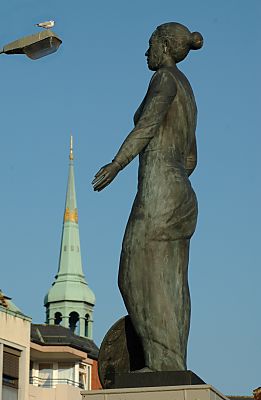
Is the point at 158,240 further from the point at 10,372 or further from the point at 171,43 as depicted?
the point at 10,372

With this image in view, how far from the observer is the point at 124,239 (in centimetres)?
1095

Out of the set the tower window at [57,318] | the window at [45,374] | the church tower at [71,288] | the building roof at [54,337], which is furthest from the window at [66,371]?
the tower window at [57,318]

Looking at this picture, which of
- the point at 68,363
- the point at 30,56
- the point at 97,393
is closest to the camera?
the point at 97,393

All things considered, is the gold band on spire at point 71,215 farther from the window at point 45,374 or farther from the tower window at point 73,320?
the window at point 45,374

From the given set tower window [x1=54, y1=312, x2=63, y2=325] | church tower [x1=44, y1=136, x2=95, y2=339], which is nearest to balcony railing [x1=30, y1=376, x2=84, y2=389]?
church tower [x1=44, y1=136, x2=95, y2=339]

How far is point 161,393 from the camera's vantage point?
995 cm

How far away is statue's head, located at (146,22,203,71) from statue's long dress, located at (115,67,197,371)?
59 centimetres

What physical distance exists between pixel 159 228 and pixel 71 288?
68569 millimetres

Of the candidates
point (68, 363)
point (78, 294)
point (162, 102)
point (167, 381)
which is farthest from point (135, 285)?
point (78, 294)

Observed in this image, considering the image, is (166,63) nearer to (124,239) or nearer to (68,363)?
(124,239)

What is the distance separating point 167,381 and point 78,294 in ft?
225

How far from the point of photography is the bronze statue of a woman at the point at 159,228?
10.7m

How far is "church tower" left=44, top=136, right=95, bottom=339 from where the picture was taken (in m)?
77.9

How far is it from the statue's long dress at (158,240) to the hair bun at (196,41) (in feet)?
2.36
